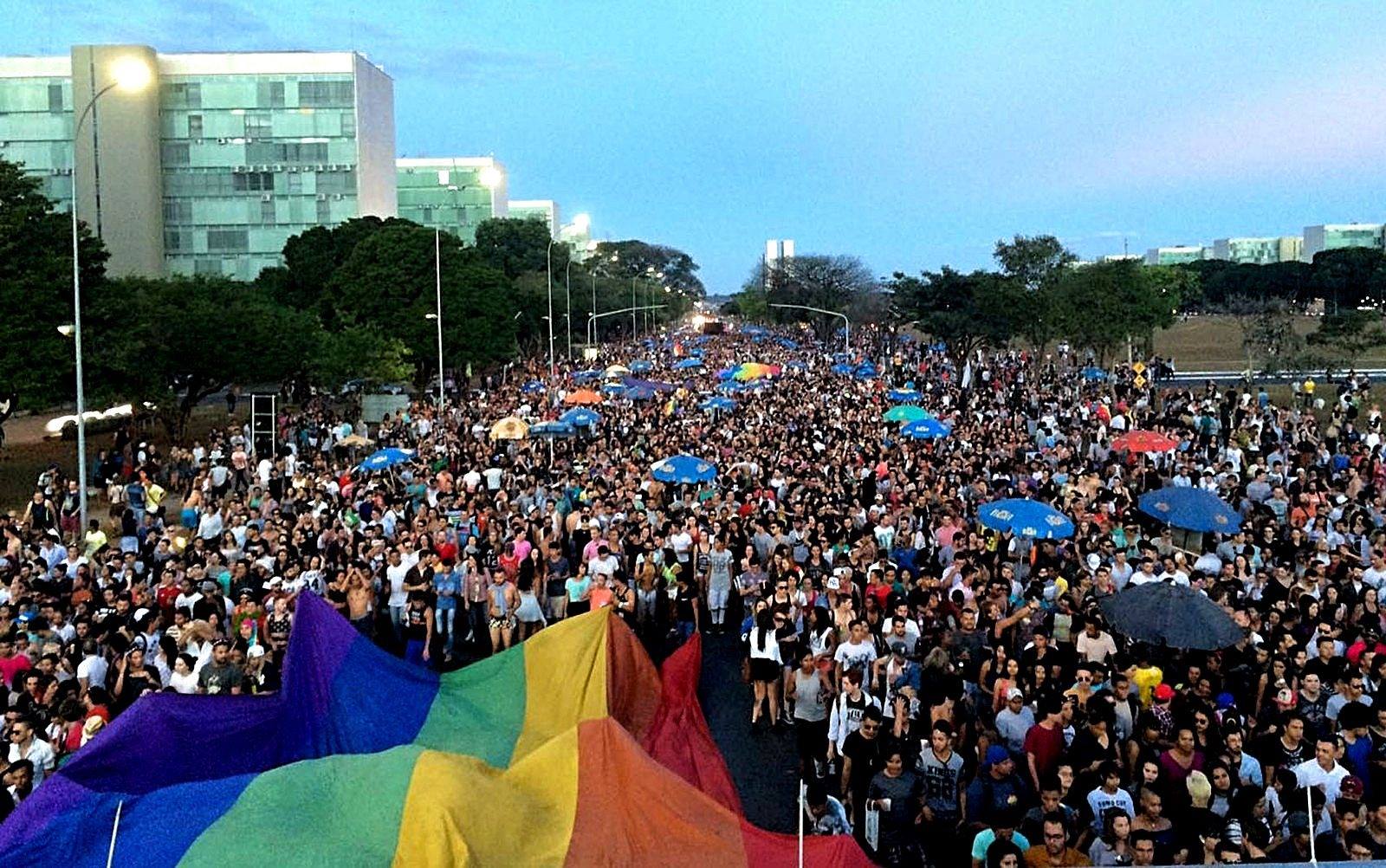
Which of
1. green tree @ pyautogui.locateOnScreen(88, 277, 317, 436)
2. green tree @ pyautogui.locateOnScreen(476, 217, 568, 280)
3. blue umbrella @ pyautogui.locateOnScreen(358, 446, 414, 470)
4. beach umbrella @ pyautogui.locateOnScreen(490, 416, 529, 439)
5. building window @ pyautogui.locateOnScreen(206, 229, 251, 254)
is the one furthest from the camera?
green tree @ pyautogui.locateOnScreen(476, 217, 568, 280)

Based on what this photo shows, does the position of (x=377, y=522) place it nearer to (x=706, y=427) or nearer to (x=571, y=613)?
(x=571, y=613)

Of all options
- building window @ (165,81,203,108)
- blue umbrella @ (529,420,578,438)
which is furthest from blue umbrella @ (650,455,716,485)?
building window @ (165,81,203,108)

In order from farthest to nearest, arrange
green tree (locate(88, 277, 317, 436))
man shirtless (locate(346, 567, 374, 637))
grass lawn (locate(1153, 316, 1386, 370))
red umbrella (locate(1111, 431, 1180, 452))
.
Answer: grass lawn (locate(1153, 316, 1386, 370)), green tree (locate(88, 277, 317, 436)), red umbrella (locate(1111, 431, 1180, 452)), man shirtless (locate(346, 567, 374, 637))

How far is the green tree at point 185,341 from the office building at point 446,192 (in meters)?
85.1

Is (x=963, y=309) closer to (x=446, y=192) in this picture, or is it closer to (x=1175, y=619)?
(x=1175, y=619)

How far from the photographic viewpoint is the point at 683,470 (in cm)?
1839

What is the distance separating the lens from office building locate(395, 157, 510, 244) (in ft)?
411

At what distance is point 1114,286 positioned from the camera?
48656 mm

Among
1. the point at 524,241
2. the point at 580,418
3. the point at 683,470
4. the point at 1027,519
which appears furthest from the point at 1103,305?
the point at 524,241

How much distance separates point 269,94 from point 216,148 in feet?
16.5

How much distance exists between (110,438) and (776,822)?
35834 mm

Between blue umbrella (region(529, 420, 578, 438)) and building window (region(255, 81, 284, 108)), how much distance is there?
5856 centimetres

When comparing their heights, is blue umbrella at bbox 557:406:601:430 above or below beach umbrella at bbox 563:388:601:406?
below

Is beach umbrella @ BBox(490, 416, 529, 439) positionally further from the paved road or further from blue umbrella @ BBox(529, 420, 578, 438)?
the paved road
